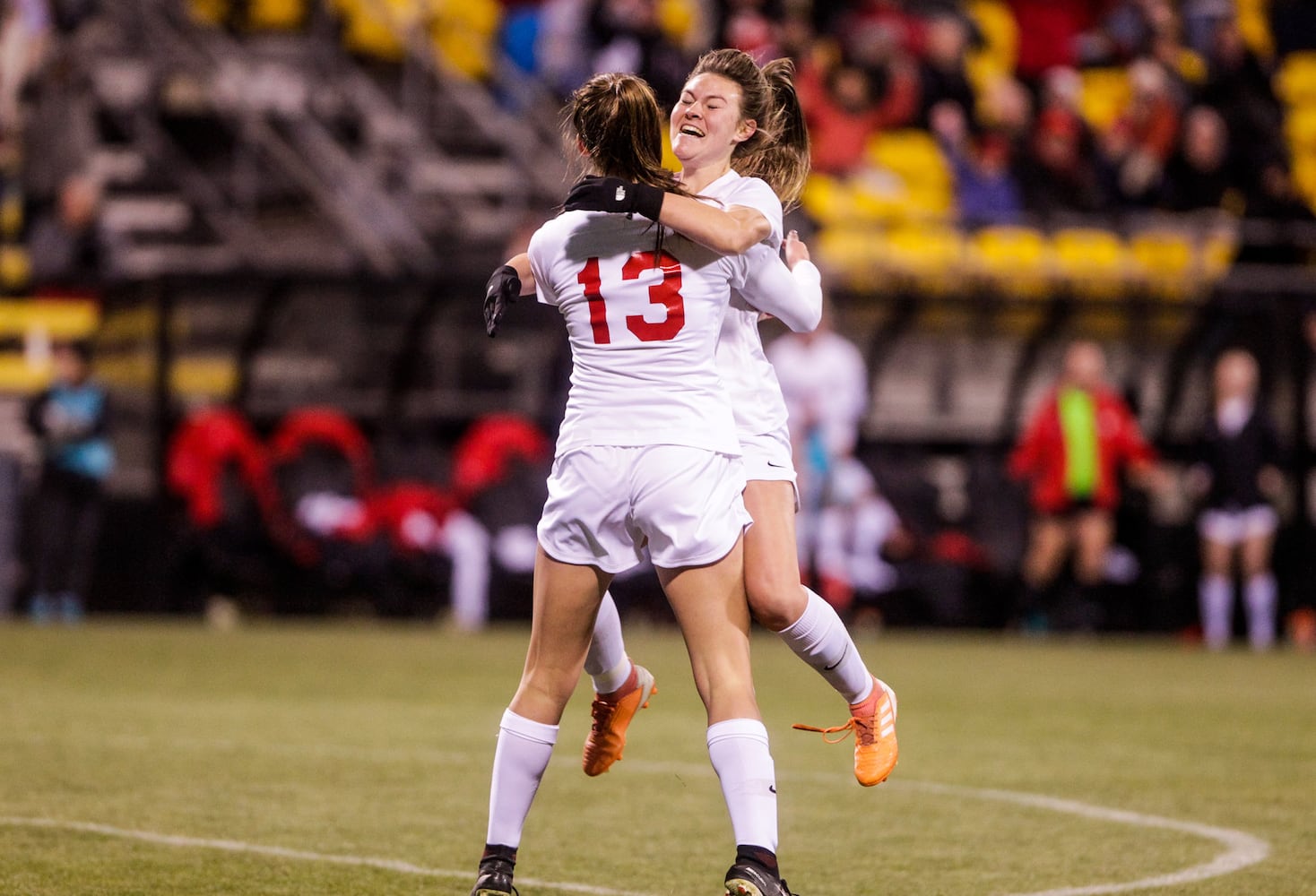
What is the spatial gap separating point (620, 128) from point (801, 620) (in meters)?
1.38

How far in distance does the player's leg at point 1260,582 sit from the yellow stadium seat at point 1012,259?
2.55 meters

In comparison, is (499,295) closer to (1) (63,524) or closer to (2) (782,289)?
(2) (782,289)

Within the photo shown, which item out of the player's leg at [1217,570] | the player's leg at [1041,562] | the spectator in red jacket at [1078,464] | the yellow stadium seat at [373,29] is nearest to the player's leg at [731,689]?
the spectator in red jacket at [1078,464]

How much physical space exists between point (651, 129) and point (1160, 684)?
7.71 meters

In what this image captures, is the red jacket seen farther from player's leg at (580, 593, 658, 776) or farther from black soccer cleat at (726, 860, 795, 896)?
black soccer cleat at (726, 860, 795, 896)

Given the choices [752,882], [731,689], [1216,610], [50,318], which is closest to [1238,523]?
[1216,610]

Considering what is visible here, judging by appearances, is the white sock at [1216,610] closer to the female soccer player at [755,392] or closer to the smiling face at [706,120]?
the female soccer player at [755,392]

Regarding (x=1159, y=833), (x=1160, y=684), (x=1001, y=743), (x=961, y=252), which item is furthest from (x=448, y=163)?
(x=1159, y=833)

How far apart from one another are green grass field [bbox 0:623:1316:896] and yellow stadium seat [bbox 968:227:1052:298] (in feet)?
15.4

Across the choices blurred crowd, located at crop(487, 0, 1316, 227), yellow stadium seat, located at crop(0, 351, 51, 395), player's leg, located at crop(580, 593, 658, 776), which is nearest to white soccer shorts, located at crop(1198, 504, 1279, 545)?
blurred crowd, located at crop(487, 0, 1316, 227)

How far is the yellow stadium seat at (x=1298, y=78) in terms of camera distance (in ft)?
70.7

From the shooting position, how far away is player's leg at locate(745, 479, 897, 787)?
5.02 metres

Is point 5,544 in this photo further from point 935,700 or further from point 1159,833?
point 1159,833

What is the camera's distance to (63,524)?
1465 centimetres
